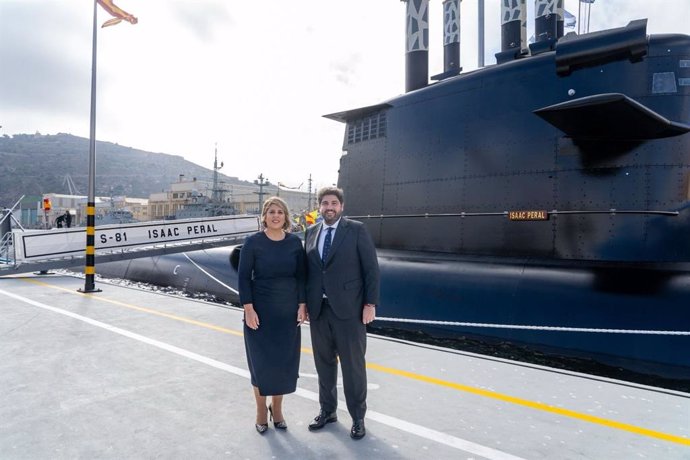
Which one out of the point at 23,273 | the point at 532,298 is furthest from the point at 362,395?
the point at 23,273

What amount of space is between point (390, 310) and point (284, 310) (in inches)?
206

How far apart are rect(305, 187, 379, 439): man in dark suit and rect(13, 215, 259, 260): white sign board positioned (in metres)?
12.0

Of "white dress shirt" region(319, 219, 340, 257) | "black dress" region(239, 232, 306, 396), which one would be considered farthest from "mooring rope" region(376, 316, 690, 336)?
"black dress" region(239, 232, 306, 396)

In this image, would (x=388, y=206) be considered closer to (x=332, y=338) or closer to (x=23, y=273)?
(x=332, y=338)

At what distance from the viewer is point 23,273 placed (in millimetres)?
12367

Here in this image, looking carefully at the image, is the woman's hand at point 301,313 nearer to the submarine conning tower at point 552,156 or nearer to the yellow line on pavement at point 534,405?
the yellow line on pavement at point 534,405

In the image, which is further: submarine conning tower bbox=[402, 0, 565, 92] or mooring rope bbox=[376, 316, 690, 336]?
submarine conning tower bbox=[402, 0, 565, 92]

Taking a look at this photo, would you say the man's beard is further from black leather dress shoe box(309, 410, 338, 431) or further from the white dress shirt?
black leather dress shoe box(309, 410, 338, 431)

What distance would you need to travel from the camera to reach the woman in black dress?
10.6ft

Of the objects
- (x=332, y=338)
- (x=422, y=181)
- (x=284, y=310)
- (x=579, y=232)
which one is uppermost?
(x=422, y=181)

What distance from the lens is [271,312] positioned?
3.28 metres

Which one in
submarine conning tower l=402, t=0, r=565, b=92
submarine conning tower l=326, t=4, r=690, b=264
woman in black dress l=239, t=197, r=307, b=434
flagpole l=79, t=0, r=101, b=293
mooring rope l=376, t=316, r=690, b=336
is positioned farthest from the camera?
flagpole l=79, t=0, r=101, b=293

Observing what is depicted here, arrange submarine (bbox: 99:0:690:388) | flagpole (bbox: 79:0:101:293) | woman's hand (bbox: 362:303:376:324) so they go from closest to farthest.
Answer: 1. woman's hand (bbox: 362:303:376:324)
2. submarine (bbox: 99:0:690:388)
3. flagpole (bbox: 79:0:101:293)

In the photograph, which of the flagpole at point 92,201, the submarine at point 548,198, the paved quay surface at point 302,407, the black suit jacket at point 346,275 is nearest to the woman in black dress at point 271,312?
the black suit jacket at point 346,275
